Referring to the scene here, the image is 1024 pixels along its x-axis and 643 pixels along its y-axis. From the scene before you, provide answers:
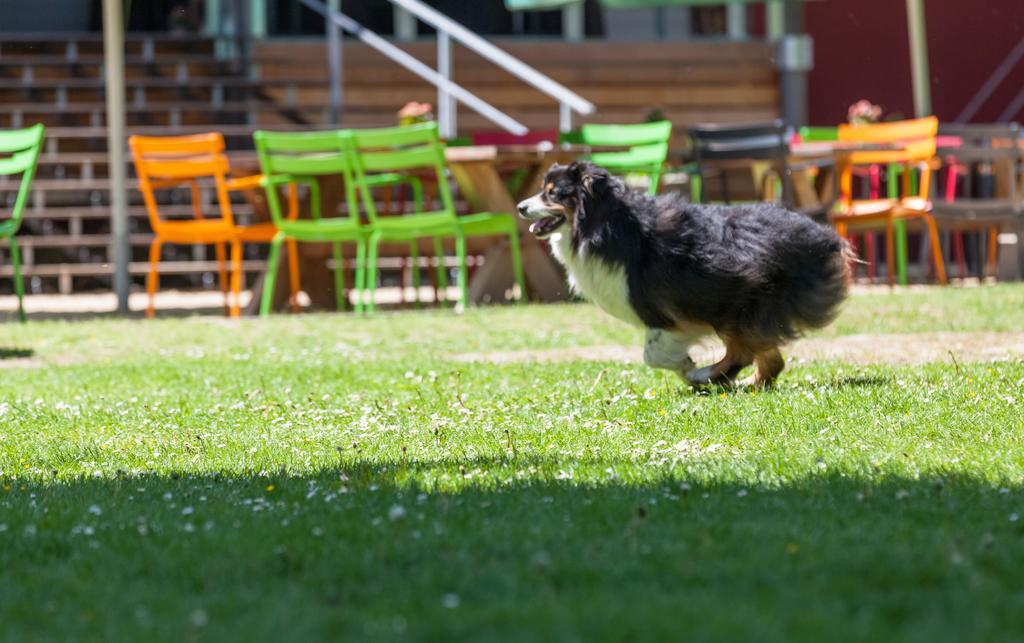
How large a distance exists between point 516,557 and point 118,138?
9.37 meters

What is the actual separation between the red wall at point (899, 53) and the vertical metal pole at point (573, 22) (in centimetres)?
261

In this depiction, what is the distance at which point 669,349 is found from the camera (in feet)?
21.0

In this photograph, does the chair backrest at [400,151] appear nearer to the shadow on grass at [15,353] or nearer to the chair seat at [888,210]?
the shadow on grass at [15,353]

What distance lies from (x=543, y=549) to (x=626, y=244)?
9.85 feet

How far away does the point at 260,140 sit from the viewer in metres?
11.0

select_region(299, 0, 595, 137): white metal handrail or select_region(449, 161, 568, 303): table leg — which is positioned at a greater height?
select_region(299, 0, 595, 137): white metal handrail

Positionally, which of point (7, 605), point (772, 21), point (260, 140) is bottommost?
point (7, 605)

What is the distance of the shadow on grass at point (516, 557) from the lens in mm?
2887

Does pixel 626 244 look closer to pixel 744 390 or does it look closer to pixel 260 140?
pixel 744 390

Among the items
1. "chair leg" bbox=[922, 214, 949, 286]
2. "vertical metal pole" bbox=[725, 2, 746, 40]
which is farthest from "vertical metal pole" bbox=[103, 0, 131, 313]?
"vertical metal pole" bbox=[725, 2, 746, 40]

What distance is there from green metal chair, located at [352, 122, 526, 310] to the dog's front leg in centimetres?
462

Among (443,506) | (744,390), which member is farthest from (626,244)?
(443,506)

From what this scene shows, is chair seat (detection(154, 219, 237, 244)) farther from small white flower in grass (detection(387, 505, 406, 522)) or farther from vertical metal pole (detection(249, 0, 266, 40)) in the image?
small white flower in grass (detection(387, 505, 406, 522))

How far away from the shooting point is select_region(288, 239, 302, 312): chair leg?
12.2 m
